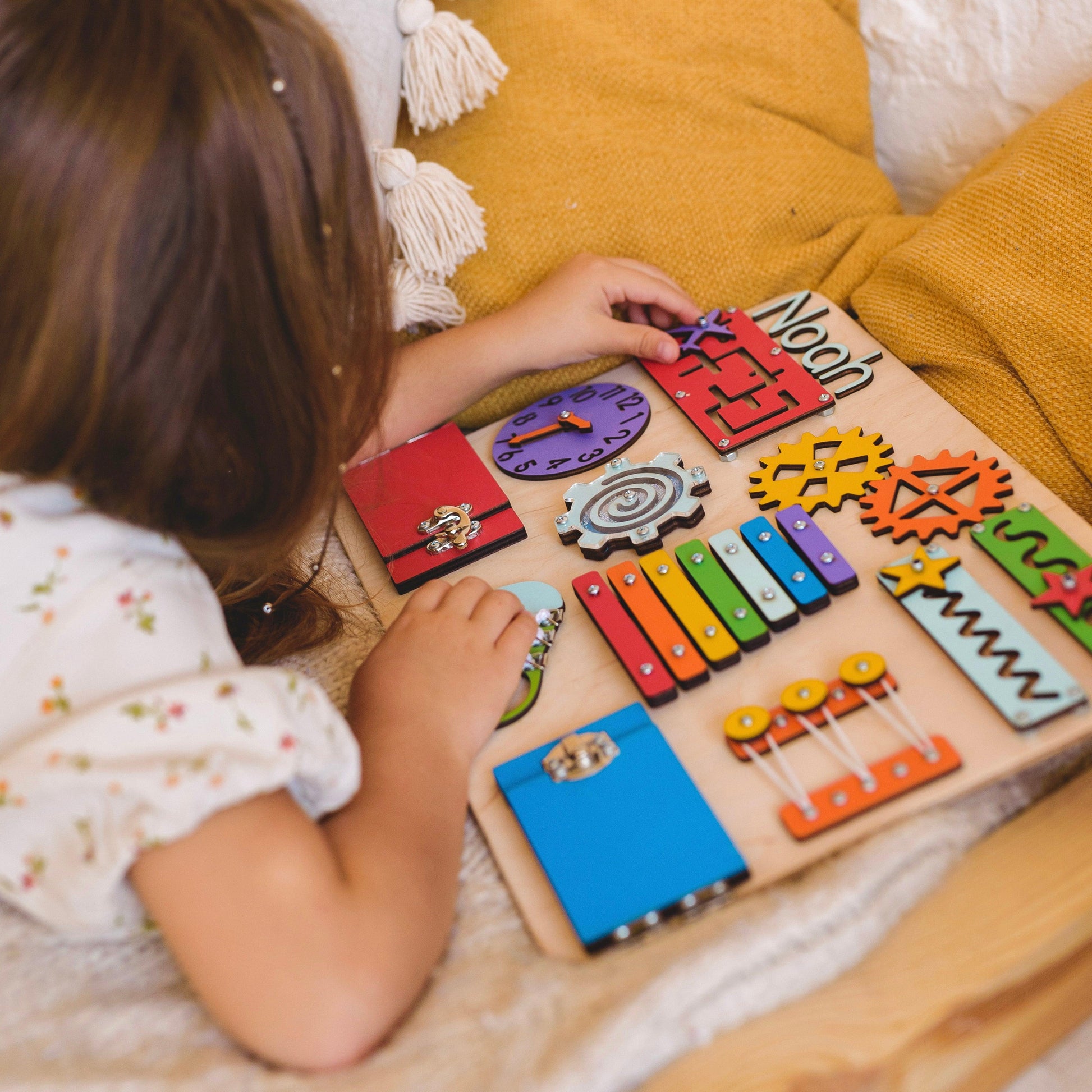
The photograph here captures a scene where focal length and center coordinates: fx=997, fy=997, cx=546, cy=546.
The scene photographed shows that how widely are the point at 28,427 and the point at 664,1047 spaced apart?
44 cm

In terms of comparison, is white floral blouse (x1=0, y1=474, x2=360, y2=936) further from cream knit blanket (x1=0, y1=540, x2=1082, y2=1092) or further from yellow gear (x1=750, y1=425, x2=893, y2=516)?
yellow gear (x1=750, y1=425, x2=893, y2=516)

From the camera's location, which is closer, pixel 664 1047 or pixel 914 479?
pixel 664 1047

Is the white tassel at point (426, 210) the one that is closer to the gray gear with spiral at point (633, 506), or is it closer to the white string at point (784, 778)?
the gray gear with spiral at point (633, 506)

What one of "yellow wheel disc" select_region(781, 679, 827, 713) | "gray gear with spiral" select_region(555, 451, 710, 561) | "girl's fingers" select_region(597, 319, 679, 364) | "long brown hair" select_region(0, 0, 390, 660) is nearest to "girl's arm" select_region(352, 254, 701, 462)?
"girl's fingers" select_region(597, 319, 679, 364)

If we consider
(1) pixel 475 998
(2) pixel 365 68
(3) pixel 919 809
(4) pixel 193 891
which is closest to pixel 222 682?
(4) pixel 193 891

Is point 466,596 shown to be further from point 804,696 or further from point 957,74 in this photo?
point 957,74

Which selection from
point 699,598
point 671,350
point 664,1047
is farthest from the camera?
point 671,350

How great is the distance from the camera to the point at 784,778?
21.5 inches

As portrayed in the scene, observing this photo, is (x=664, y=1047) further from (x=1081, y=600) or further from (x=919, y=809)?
(x=1081, y=600)

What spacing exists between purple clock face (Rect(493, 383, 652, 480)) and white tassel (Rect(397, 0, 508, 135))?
0.28 m

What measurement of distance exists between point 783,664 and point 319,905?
29 centimetres

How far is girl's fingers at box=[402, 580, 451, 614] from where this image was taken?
2.19 ft

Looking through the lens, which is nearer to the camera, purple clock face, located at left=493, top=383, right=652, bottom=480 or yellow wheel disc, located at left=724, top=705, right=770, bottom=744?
yellow wheel disc, located at left=724, top=705, right=770, bottom=744

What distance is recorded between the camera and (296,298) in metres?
0.54
